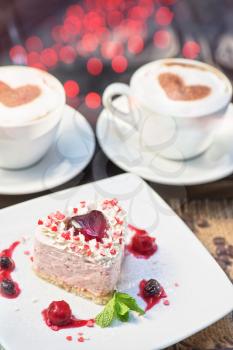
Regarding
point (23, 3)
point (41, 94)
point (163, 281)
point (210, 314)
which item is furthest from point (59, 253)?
point (23, 3)

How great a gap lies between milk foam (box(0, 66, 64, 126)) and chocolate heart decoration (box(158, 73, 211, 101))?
44 cm

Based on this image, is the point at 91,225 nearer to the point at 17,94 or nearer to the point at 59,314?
the point at 59,314

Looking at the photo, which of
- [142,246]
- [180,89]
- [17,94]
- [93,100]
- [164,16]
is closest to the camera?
[142,246]

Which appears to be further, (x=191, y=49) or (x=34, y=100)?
(x=191, y=49)

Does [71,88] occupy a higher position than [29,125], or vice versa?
[29,125]

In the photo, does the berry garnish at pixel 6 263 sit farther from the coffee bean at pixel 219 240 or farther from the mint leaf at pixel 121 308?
the coffee bean at pixel 219 240

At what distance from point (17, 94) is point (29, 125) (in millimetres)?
172

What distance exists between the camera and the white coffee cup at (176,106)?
3.03 m

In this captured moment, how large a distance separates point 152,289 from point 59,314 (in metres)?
0.34

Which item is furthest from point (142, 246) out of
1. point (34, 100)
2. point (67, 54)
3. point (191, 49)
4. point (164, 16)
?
point (164, 16)

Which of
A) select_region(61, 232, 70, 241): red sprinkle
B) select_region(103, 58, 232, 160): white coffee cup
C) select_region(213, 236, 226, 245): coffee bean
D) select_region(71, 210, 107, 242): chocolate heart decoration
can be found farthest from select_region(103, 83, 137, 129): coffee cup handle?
select_region(61, 232, 70, 241): red sprinkle

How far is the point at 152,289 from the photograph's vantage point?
250 cm

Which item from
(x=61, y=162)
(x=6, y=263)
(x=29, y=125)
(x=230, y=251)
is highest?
(x=29, y=125)

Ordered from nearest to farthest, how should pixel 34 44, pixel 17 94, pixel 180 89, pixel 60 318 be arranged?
pixel 60 318 → pixel 17 94 → pixel 180 89 → pixel 34 44
